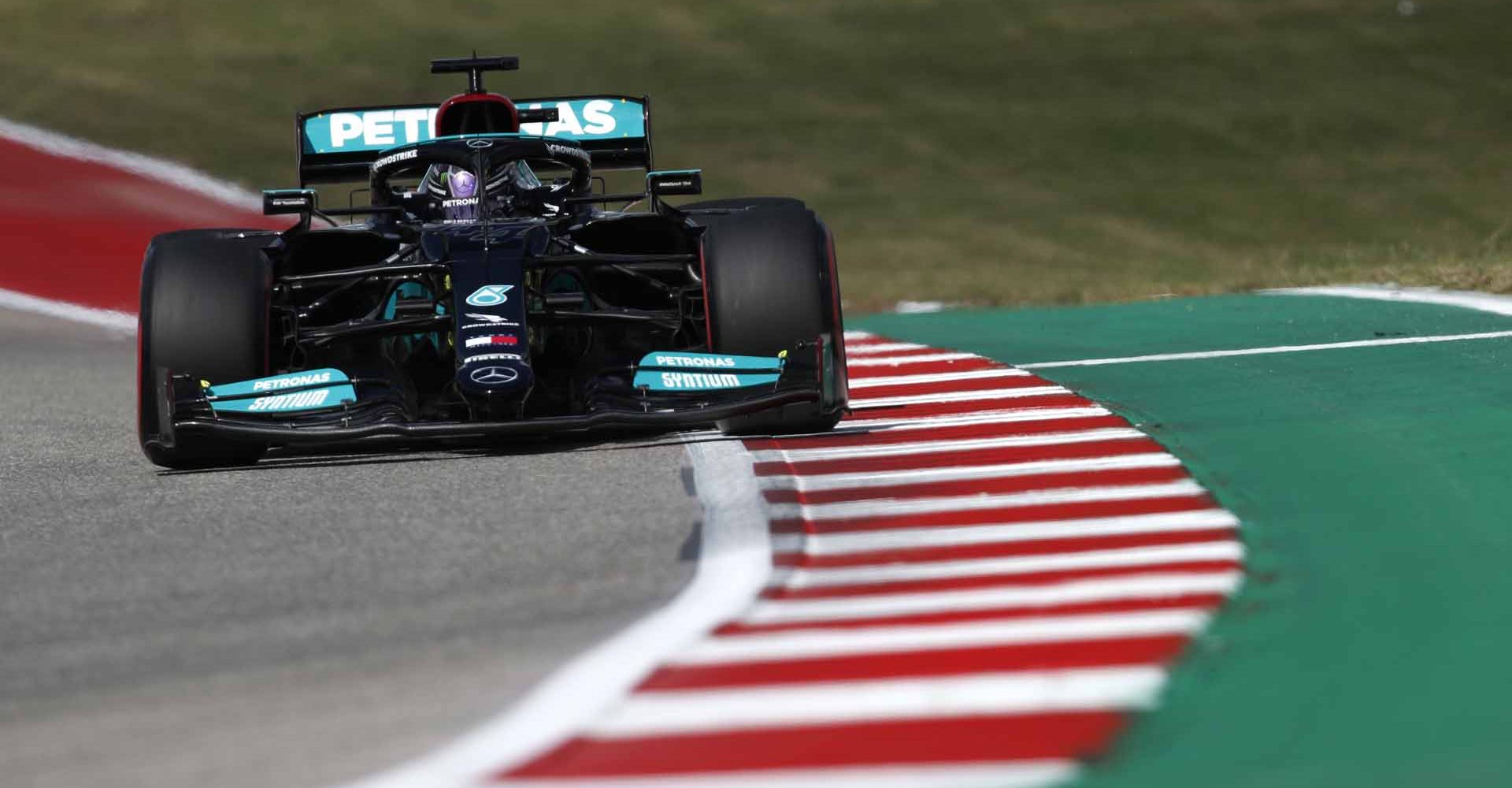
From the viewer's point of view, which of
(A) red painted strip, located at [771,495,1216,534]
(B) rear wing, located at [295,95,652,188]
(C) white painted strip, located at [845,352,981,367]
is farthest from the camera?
(C) white painted strip, located at [845,352,981,367]

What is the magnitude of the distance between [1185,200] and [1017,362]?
A: 954 centimetres

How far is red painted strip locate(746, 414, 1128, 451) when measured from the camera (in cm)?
803

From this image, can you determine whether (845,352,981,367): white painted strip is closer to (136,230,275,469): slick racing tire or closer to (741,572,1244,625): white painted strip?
(136,230,275,469): slick racing tire

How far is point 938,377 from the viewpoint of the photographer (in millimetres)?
10359

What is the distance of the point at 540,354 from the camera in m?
8.23

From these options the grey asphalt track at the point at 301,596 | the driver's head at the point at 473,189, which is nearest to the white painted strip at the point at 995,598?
the grey asphalt track at the point at 301,596

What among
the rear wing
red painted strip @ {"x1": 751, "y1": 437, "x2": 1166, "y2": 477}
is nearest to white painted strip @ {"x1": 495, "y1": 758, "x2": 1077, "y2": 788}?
red painted strip @ {"x1": 751, "y1": 437, "x2": 1166, "y2": 477}

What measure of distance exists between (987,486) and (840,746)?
10.3ft

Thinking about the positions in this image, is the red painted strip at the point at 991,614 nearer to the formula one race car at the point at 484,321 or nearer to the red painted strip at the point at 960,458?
the red painted strip at the point at 960,458

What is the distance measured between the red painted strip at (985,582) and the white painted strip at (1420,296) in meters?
7.09

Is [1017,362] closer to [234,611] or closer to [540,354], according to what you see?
[540,354]

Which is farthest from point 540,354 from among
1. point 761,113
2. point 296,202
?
point 761,113

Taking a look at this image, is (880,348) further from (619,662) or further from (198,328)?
(619,662)

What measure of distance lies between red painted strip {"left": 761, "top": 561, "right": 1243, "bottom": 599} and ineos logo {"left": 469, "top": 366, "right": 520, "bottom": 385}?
2494 millimetres
